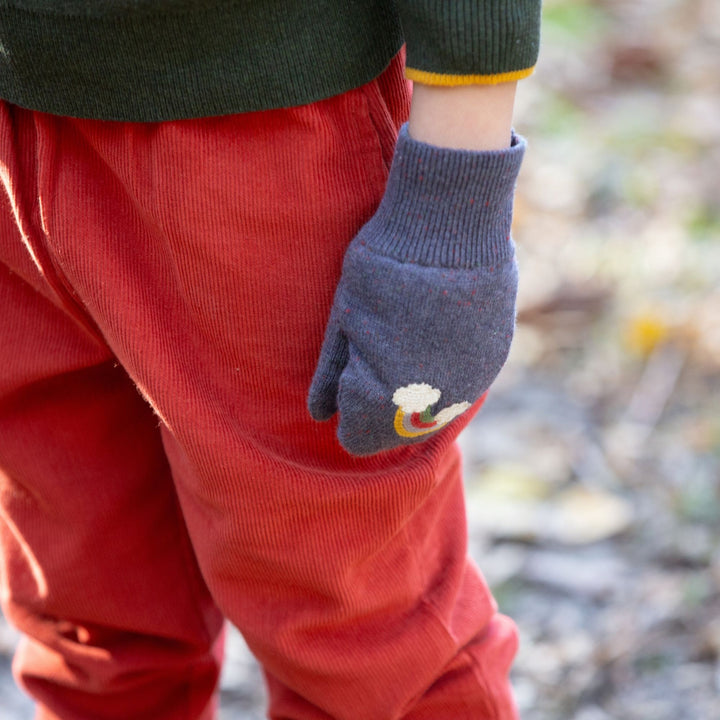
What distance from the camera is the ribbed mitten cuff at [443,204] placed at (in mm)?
805

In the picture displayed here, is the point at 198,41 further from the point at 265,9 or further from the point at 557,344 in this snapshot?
the point at 557,344

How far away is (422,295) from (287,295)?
15 centimetres

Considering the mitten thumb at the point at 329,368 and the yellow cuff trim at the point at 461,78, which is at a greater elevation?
the yellow cuff trim at the point at 461,78

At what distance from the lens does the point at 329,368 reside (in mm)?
873

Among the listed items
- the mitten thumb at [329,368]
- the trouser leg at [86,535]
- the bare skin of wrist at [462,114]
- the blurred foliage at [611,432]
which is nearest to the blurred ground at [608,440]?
the blurred foliage at [611,432]

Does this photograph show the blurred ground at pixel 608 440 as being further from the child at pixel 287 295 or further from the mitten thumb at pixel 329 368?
the mitten thumb at pixel 329 368

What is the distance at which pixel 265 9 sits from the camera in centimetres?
83

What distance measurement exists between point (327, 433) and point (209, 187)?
0.26 metres

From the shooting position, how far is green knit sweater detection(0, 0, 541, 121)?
2.66ft

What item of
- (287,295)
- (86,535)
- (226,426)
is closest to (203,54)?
(287,295)

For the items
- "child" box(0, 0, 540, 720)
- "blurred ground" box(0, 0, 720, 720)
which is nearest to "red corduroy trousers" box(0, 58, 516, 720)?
"child" box(0, 0, 540, 720)

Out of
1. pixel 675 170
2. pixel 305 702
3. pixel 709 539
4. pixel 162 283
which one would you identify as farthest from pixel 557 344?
pixel 162 283

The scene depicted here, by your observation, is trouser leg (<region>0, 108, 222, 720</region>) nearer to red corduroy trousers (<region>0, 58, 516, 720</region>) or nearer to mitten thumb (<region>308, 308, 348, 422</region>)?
red corduroy trousers (<region>0, 58, 516, 720</region>)

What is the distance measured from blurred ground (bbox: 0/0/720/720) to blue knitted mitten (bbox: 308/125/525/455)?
853 millimetres
